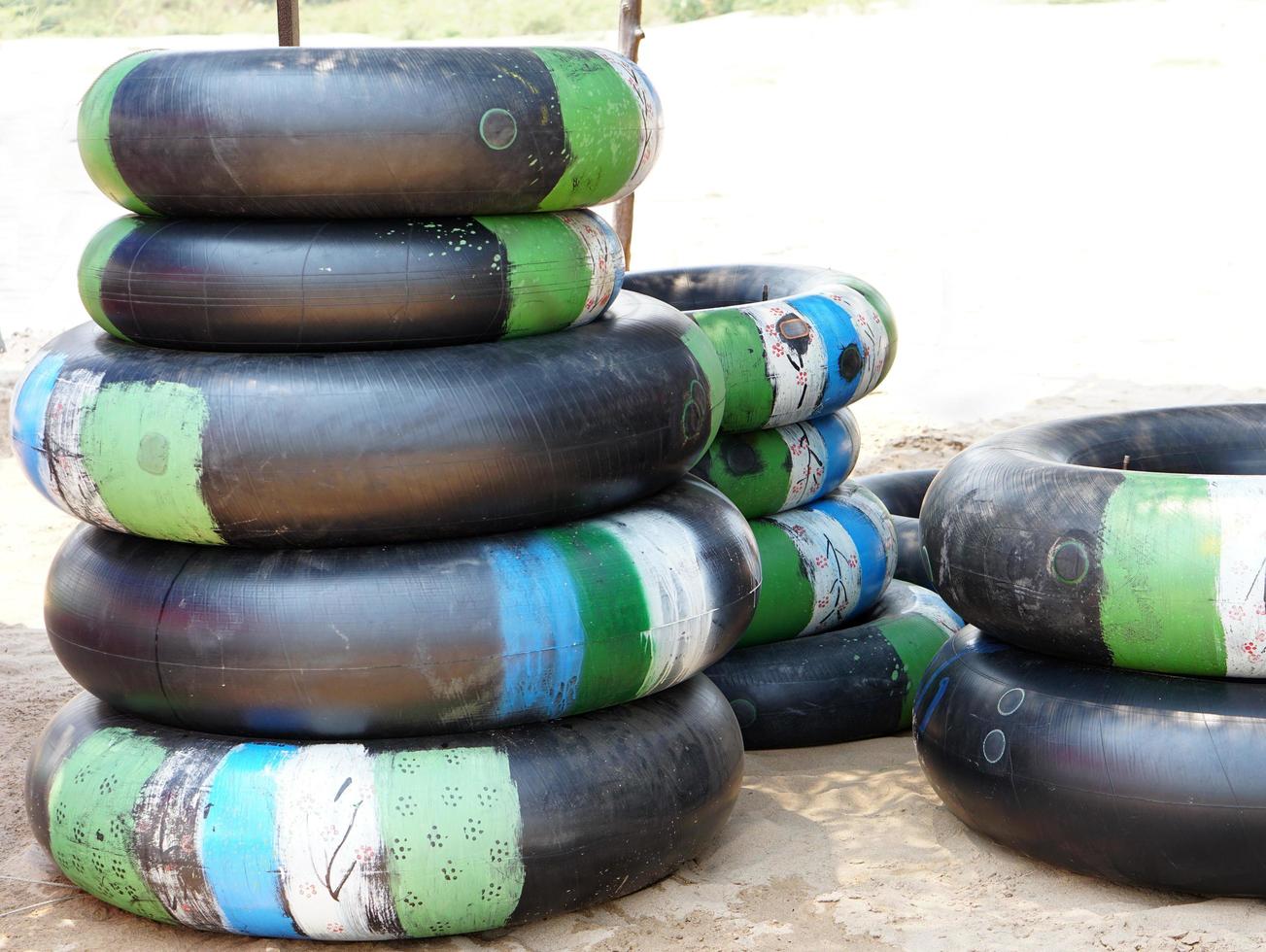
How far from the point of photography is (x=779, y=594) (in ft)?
15.4

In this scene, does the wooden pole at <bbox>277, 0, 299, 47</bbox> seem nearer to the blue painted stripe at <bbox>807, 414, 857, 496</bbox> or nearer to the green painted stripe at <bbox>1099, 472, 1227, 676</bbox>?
the blue painted stripe at <bbox>807, 414, 857, 496</bbox>

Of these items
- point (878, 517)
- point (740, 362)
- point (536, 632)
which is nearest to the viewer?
point (536, 632)

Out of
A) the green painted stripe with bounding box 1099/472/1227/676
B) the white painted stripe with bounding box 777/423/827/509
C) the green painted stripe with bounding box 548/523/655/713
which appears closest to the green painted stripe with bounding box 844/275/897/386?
the white painted stripe with bounding box 777/423/827/509

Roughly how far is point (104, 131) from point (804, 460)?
8.10ft

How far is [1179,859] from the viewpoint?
3270 millimetres

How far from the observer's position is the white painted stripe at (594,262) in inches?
138

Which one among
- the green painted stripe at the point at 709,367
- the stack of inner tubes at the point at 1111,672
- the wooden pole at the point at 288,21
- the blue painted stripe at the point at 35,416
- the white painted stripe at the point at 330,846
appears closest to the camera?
the white painted stripe at the point at 330,846

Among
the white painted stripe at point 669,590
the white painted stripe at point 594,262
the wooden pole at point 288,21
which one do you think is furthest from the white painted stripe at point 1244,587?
the wooden pole at point 288,21

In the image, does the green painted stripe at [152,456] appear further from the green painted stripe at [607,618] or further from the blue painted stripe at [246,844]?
the green painted stripe at [607,618]

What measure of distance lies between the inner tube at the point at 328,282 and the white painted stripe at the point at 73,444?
180 millimetres

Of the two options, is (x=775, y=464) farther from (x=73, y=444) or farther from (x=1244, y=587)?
(x=73, y=444)

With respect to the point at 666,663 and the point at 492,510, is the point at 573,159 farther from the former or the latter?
the point at 666,663

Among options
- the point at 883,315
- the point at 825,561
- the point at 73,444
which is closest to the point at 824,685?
the point at 825,561

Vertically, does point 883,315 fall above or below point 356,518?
above
